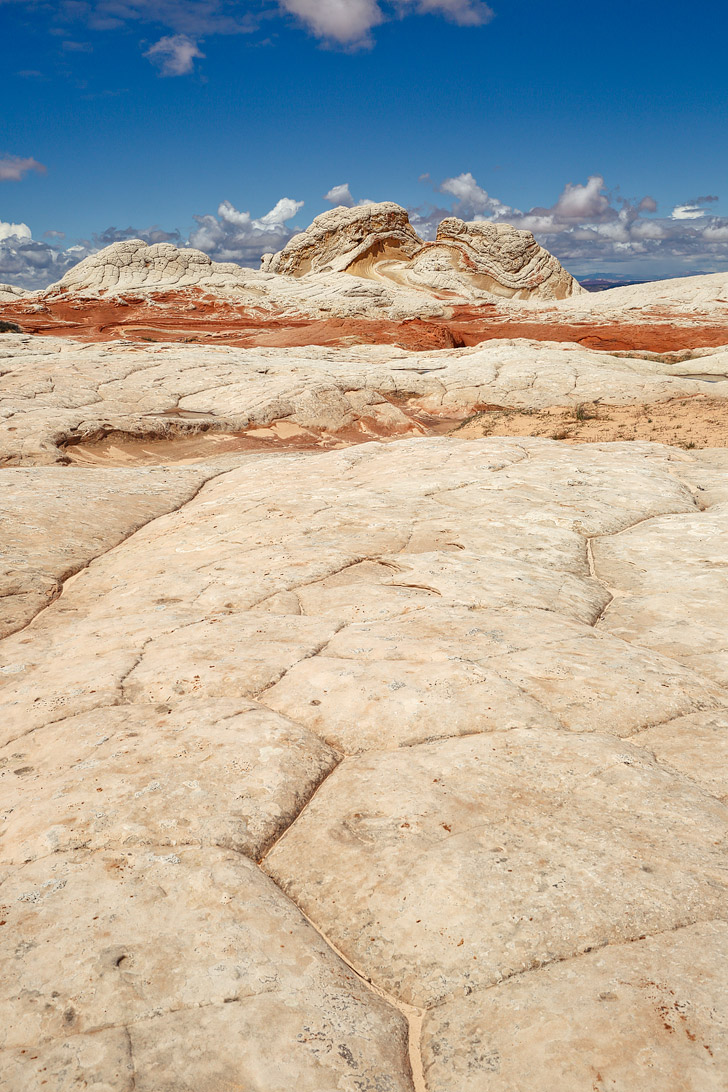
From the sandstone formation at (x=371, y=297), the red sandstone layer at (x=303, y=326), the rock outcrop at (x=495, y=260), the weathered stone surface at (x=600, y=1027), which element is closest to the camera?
the weathered stone surface at (x=600, y=1027)

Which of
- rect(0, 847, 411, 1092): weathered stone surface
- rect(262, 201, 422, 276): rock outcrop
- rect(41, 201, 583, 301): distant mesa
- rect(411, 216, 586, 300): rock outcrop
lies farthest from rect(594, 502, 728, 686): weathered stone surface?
rect(262, 201, 422, 276): rock outcrop

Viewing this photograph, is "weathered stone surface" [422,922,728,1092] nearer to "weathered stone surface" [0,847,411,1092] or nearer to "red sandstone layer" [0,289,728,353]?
"weathered stone surface" [0,847,411,1092]

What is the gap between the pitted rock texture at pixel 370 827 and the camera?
1859 mm

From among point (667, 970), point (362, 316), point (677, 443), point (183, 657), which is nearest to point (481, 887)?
point (667, 970)

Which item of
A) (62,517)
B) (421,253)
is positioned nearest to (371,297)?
(421,253)

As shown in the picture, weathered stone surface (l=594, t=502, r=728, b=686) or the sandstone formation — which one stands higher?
the sandstone formation

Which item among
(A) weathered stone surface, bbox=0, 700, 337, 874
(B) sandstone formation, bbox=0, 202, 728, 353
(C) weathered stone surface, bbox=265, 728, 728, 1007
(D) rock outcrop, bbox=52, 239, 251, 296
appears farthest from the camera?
(D) rock outcrop, bbox=52, 239, 251, 296

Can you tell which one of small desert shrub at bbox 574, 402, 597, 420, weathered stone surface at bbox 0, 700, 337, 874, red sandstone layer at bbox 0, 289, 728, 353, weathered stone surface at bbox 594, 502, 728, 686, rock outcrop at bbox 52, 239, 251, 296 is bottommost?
weathered stone surface at bbox 0, 700, 337, 874

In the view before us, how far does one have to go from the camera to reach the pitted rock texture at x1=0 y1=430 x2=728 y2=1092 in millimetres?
1859

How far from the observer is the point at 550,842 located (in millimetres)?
2531

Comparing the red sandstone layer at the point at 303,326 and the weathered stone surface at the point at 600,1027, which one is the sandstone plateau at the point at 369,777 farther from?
the red sandstone layer at the point at 303,326

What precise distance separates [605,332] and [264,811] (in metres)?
32.2

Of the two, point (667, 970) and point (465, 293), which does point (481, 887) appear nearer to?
point (667, 970)

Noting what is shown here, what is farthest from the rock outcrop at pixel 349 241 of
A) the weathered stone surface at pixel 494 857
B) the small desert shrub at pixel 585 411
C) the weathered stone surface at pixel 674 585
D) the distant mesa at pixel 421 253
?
the weathered stone surface at pixel 494 857
